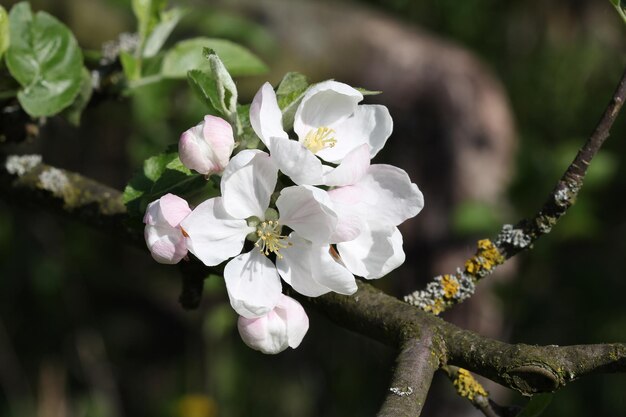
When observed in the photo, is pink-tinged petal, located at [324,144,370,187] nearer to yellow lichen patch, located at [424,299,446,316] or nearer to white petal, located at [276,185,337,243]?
white petal, located at [276,185,337,243]

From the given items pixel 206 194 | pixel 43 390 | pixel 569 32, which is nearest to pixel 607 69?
pixel 569 32

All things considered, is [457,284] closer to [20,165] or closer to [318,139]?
[318,139]

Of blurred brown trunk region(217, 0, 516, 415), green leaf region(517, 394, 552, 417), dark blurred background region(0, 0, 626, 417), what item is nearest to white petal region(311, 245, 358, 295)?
green leaf region(517, 394, 552, 417)

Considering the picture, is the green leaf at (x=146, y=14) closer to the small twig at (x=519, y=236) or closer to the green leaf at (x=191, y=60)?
the green leaf at (x=191, y=60)

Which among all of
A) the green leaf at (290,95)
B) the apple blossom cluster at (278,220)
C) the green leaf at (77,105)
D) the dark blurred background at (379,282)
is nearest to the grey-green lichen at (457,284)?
the apple blossom cluster at (278,220)

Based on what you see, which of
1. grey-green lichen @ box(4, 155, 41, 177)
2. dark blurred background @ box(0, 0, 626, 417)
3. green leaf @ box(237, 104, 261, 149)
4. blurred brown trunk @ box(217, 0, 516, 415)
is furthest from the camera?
blurred brown trunk @ box(217, 0, 516, 415)
